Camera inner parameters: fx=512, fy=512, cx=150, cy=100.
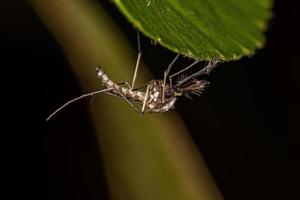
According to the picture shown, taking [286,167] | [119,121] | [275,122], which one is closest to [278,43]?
[275,122]

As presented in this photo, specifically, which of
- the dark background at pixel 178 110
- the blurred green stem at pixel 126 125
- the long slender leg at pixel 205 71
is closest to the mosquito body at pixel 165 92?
the long slender leg at pixel 205 71

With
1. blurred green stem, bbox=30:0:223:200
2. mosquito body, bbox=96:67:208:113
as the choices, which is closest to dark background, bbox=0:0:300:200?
blurred green stem, bbox=30:0:223:200

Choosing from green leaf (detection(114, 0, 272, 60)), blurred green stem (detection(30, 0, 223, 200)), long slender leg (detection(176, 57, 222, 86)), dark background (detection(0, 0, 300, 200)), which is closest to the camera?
green leaf (detection(114, 0, 272, 60))

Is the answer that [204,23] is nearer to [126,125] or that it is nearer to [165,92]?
[165,92]

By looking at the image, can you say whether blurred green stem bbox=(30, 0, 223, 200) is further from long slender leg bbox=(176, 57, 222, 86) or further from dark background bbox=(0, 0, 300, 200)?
long slender leg bbox=(176, 57, 222, 86)

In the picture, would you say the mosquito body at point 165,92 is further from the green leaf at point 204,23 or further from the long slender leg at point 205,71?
the green leaf at point 204,23

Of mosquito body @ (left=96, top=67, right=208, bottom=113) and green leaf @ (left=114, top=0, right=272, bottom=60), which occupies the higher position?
mosquito body @ (left=96, top=67, right=208, bottom=113)

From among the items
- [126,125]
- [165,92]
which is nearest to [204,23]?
[165,92]
